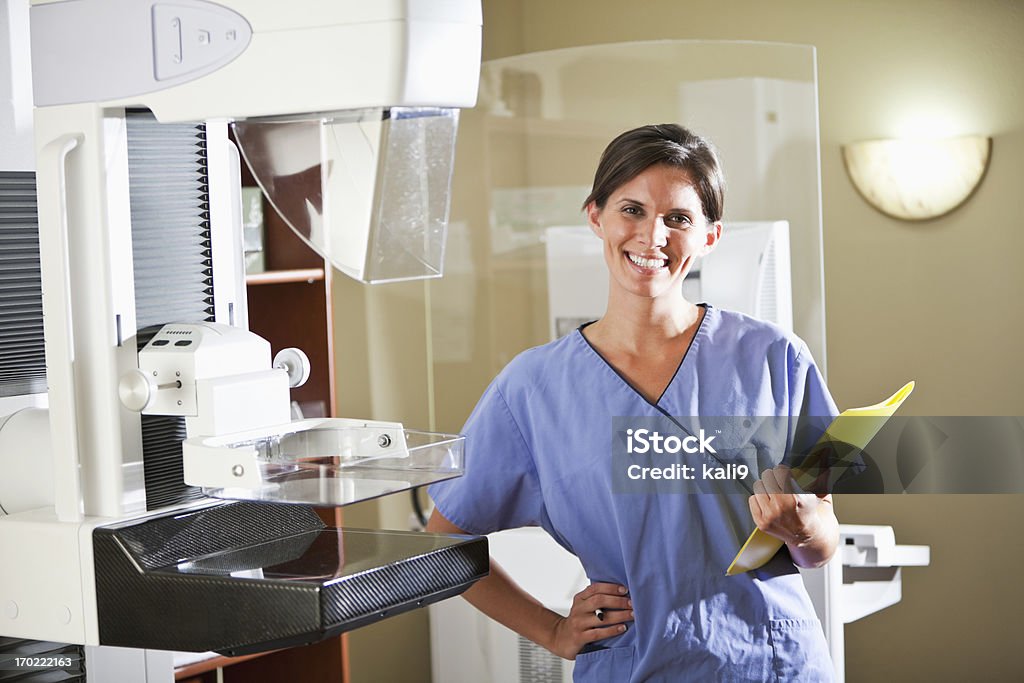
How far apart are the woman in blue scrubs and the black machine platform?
1.59 ft

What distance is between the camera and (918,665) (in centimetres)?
235

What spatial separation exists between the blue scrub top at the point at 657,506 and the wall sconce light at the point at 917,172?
97 cm

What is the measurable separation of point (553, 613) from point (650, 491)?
199 millimetres

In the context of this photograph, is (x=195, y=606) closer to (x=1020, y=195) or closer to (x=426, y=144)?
(x=426, y=144)

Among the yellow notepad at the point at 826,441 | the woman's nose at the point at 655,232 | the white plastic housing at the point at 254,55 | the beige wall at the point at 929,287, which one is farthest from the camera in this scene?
the beige wall at the point at 929,287

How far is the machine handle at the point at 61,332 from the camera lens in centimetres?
84

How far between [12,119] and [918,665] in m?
2.02

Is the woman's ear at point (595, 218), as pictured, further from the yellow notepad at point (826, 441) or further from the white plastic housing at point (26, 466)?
the white plastic housing at point (26, 466)

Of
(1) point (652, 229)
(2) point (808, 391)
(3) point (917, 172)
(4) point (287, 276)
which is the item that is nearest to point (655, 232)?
(1) point (652, 229)

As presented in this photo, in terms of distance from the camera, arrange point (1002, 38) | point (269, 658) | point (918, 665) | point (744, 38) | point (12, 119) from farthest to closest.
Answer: point (744, 38)
point (918, 665)
point (1002, 38)
point (269, 658)
point (12, 119)

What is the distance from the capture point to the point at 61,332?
847mm

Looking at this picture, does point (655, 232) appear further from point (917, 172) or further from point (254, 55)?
point (917, 172)

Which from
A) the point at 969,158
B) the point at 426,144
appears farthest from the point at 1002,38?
the point at 426,144

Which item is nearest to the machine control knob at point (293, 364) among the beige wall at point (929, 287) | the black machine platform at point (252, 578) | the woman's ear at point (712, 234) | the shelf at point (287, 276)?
the black machine platform at point (252, 578)
